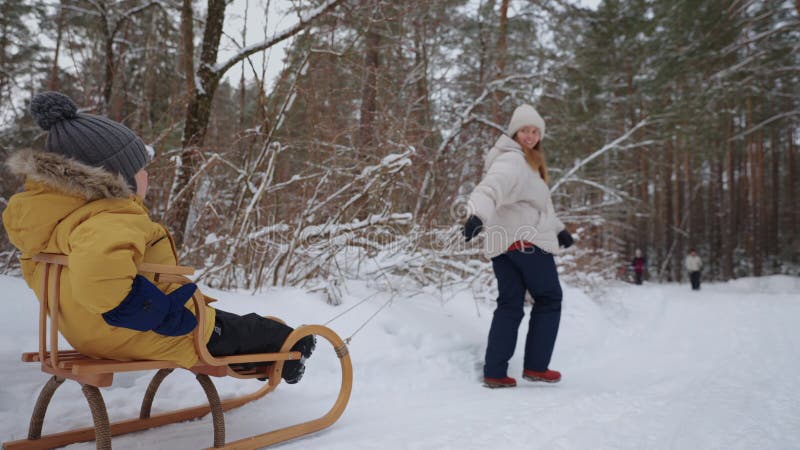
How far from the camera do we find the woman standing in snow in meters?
3.18

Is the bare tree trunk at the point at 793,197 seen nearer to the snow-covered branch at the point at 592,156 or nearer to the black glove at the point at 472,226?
the snow-covered branch at the point at 592,156

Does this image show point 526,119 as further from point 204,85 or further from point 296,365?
point 204,85

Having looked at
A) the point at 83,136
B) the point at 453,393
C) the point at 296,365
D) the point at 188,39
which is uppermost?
the point at 188,39

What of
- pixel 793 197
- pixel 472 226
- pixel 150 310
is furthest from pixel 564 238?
pixel 793 197

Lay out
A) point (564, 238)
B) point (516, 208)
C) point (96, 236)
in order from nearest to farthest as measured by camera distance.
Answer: point (96, 236) → point (516, 208) → point (564, 238)

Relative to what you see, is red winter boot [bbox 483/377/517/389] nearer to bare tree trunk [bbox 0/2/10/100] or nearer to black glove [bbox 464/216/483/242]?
black glove [bbox 464/216/483/242]

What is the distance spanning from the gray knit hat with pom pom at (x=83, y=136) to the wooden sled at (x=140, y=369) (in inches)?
13.0

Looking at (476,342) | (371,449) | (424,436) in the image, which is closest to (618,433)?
(424,436)

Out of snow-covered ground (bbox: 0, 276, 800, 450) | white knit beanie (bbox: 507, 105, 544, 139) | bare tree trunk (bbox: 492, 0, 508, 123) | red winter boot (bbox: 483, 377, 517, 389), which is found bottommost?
red winter boot (bbox: 483, 377, 517, 389)

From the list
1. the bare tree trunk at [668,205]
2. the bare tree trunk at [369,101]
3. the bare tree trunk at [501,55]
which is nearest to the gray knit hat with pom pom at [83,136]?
the bare tree trunk at [369,101]

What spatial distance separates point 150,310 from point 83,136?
60cm

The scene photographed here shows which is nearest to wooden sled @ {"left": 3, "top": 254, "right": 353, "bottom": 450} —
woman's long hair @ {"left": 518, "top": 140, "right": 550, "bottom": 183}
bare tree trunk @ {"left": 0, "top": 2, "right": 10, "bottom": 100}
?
woman's long hair @ {"left": 518, "top": 140, "right": 550, "bottom": 183}

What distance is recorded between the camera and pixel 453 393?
2975 mm

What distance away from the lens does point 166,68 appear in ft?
17.4
